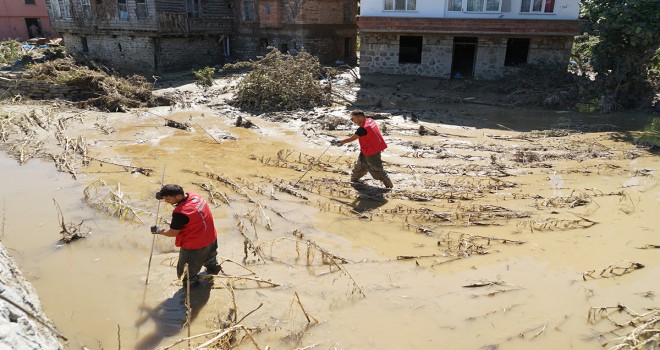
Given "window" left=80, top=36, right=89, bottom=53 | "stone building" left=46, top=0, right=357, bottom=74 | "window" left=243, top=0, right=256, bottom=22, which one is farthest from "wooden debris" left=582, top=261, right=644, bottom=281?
"window" left=80, top=36, right=89, bottom=53

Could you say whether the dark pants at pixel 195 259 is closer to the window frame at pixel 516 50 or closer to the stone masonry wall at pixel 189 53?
the window frame at pixel 516 50

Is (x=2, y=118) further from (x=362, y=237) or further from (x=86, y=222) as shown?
(x=362, y=237)

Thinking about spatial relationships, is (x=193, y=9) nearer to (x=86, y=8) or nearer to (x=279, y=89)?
(x=86, y=8)

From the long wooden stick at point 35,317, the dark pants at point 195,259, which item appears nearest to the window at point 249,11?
the dark pants at point 195,259

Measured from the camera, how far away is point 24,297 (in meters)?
4.44

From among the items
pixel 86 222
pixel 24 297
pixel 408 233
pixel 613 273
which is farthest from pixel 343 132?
pixel 24 297

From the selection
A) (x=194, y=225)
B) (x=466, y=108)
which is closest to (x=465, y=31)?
(x=466, y=108)

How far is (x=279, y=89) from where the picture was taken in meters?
15.8

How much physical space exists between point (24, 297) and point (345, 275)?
11.5 ft

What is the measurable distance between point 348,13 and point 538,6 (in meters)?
11.1

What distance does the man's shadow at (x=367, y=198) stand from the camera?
7.86 meters

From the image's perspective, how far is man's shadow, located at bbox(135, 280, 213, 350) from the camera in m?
4.70

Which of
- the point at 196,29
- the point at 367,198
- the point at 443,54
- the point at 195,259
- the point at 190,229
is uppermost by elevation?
the point at 196,29

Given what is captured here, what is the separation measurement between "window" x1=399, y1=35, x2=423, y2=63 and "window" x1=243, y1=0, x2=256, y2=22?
8.85 metres
